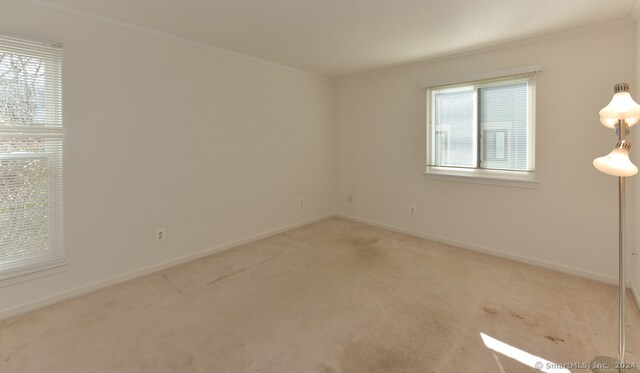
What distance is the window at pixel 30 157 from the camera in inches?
85.9

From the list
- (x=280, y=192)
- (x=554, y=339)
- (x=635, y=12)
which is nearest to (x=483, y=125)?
(x=635, y=12)

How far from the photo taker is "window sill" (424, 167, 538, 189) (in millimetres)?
3170

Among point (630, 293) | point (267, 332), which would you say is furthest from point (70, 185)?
point (630, 293)

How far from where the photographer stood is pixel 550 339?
1.97 meters

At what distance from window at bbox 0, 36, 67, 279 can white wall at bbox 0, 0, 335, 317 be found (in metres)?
0.08

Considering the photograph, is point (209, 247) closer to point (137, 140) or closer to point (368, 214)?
point (137, 140)

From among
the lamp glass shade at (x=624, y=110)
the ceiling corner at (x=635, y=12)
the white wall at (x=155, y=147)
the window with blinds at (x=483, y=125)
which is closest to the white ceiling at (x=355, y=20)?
the ceiling corner at (x=635, y=12)

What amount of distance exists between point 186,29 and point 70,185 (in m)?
1.70

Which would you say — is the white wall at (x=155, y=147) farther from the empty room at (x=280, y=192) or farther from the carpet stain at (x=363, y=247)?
the carpet stain at (x=363, y=247)

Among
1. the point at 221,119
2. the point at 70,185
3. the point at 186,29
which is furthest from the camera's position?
the point at 221,119

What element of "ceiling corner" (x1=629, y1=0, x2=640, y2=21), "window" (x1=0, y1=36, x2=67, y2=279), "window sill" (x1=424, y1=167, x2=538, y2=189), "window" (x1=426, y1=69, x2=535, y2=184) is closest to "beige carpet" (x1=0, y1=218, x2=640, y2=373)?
"window" (x1=0, y1=36, x2=67, y2=279)

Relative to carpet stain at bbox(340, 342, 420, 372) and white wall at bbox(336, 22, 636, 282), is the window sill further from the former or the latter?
carpet stain at bbox(340, 342, 420, 372)

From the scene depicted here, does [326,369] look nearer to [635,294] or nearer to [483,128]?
[635,294]

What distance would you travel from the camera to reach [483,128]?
350 cm
